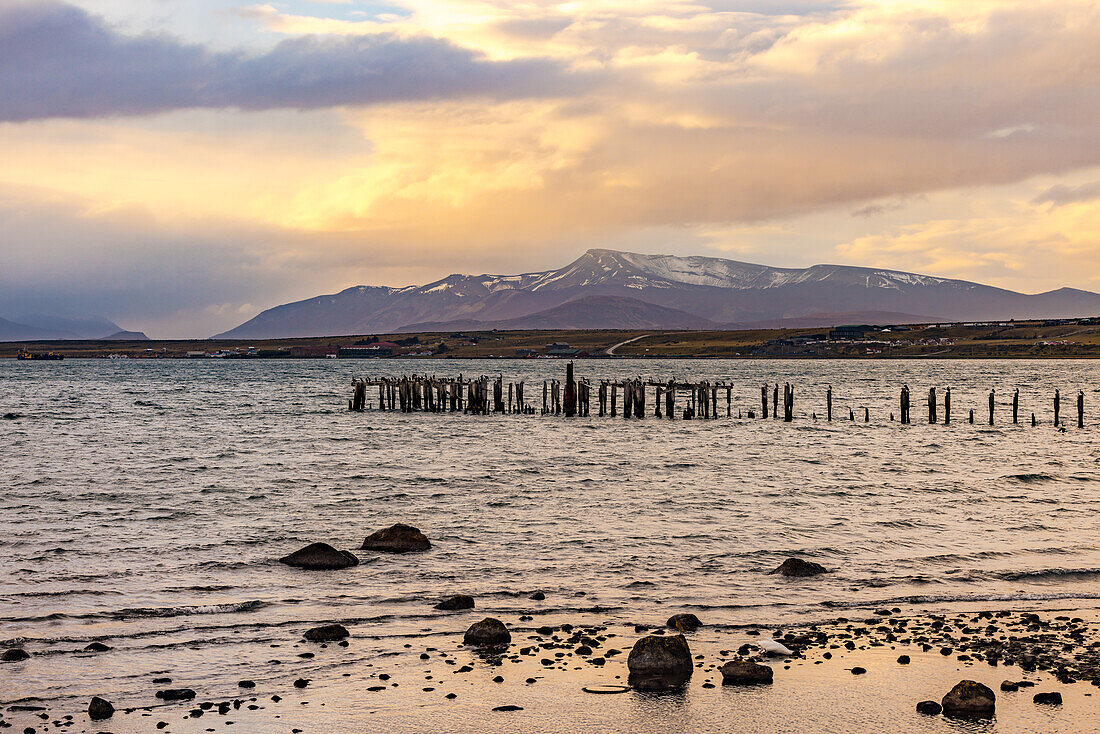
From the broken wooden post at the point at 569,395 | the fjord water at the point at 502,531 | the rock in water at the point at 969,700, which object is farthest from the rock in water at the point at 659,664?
the broken wooden post at the point at 569,395

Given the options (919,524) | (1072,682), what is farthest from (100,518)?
(1072,682)

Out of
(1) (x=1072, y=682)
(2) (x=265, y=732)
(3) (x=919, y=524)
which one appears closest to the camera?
(2) (x=265, y=732)

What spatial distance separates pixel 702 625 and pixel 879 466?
28977 millimetres

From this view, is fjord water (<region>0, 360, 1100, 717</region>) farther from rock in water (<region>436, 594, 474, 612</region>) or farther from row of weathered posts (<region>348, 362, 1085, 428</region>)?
row of weathered posts (<region>348, 362, 1085, 428</region>)

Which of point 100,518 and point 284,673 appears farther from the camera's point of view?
point 100,518

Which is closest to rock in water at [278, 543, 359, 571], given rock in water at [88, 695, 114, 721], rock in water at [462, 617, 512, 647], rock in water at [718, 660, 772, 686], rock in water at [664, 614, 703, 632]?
rock in water at [462, 617, 512, 647]

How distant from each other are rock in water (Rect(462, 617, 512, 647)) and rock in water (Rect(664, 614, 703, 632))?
2.92m

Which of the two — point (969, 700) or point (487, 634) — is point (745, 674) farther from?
point (487, 634)

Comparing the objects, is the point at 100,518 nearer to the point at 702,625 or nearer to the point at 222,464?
the point at 222,464

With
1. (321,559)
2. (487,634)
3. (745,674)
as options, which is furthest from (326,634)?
(745,674)

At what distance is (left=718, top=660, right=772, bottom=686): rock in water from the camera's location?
14062 mm

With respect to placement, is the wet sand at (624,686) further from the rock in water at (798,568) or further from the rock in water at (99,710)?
the rock in water at (798,568)

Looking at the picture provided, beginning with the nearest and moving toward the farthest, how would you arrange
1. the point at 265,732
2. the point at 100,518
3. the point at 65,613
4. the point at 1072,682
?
1. the point at 265,732
2. the point at 1072,682
3. the point at 65,613
4. the point at 100,518

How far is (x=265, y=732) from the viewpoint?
40.5 ft
